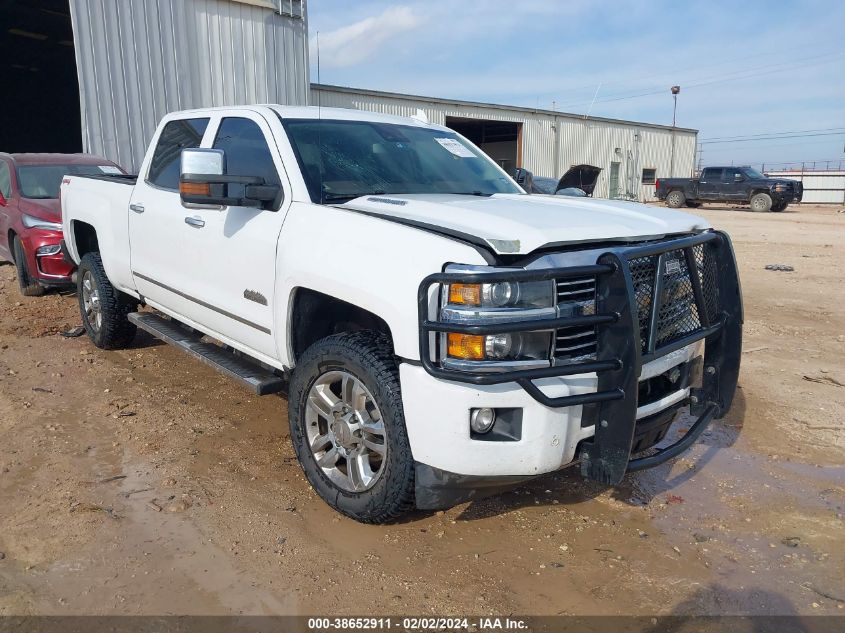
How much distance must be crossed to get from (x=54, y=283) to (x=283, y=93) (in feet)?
26.7

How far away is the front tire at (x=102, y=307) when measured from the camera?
5625 mm

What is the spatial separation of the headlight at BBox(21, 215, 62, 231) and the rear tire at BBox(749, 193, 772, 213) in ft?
85.5

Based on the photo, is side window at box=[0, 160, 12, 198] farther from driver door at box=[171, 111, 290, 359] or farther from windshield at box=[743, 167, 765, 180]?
windshield at box=[743, 167, 765, 180]

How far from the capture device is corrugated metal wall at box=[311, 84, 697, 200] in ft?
67.1

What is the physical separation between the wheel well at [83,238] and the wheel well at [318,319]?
363 centimetres

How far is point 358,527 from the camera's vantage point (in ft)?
10.4

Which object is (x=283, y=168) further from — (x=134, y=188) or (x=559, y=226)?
(x=134, y=188)

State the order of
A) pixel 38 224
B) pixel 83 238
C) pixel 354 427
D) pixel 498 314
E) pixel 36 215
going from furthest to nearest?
1. pixel 36 215
2. pixel 38 224
3. pixel 83 238
4. pixel 354 427
5. pixel 498 314

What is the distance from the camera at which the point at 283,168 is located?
356 cm

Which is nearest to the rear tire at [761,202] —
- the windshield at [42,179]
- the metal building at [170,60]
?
the metal building at [170,60]

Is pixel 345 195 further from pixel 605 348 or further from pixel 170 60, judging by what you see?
pixel 170 60

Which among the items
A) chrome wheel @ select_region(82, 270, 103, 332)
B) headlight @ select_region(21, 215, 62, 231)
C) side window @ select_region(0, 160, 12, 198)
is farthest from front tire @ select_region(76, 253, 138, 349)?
side window @ select_region(0, 160, 12, 198)

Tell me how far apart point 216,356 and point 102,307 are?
2.18 meters

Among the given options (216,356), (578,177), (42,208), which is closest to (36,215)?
(42,208)
